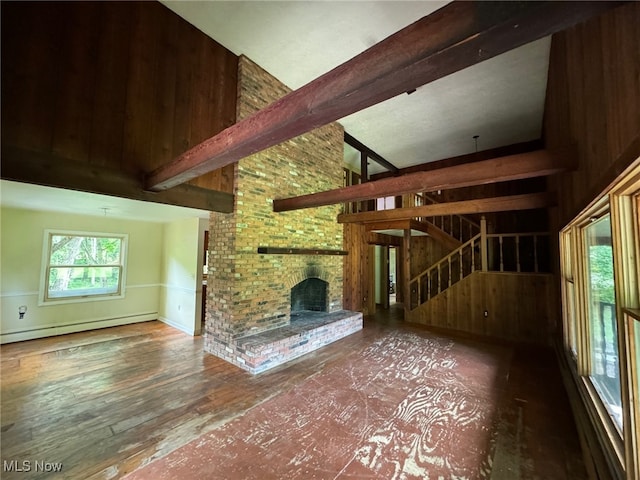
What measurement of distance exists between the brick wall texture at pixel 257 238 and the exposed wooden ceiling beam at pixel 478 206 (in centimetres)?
158

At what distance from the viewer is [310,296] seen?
19.9ft

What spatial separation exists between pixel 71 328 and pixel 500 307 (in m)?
8.83

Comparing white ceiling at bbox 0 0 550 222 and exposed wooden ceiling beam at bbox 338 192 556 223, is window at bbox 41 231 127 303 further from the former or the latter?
exposed wooden ceiling beam at bbox 338 192 556 223

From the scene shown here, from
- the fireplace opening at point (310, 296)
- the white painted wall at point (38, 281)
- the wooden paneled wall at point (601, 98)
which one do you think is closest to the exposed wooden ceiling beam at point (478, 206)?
the wooden paneled wall at point (601, 98)

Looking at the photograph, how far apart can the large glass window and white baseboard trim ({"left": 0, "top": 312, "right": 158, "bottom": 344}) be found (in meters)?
7.76

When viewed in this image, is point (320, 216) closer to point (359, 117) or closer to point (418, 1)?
point (359, 117)

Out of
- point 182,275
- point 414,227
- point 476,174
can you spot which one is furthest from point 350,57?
point 182,275

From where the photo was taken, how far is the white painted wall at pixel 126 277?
4.74 metres

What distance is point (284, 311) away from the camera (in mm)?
4586

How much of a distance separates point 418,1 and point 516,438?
15.5ft

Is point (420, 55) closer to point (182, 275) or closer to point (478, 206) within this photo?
point (478, 206)

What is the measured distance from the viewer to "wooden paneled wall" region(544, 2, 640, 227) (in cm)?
122

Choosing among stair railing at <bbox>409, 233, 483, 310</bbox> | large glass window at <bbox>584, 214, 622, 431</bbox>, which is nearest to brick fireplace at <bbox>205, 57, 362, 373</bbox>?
large glass window at <bbox>584, 214, 622, 431</bbox>

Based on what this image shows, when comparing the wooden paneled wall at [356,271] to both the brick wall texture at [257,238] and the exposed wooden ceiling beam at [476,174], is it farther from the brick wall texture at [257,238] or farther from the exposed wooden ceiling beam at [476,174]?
the exposed wooden ceiling beam at [476,174]
